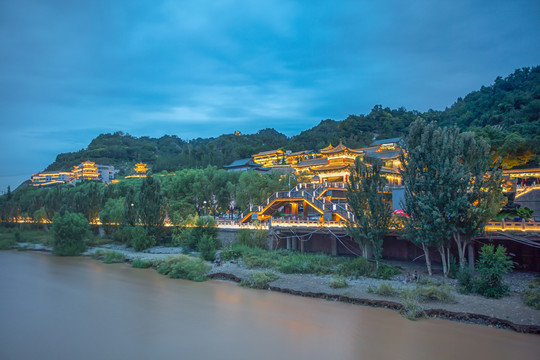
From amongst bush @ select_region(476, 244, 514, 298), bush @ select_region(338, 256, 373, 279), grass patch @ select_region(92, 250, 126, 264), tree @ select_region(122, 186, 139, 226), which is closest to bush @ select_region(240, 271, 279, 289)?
bush @ select_region(338, 256, 373, 279)

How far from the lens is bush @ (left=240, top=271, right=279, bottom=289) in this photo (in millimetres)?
18209

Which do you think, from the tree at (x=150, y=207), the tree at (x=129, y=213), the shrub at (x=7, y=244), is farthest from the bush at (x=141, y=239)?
the shrub at (x=7, y=244)

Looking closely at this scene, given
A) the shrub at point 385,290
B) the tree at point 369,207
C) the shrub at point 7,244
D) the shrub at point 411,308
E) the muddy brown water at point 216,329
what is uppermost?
the tree at point 369,207

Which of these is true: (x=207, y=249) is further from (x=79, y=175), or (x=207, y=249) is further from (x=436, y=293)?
(x=79, y=175)

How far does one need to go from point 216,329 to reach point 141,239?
17016 mm

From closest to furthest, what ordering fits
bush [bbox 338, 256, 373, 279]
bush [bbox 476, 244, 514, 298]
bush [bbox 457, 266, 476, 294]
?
bush [bbox 476, 244, 514, 298], bush [bbox 457, 266, 476, 294], bush [bbox 338, 256, 373, 279]

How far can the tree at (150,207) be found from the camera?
28.9 meters

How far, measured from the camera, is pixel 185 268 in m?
21.3

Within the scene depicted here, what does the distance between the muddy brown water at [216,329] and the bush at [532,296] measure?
1914 millimetres

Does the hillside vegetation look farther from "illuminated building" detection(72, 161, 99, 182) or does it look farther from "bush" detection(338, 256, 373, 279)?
"bush" detection(338, 256, 373, 279)

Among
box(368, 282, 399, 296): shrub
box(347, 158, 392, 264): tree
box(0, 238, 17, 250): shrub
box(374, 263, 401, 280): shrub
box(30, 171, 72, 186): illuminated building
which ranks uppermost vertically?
box(30, 171, 72, 186): illuminated building

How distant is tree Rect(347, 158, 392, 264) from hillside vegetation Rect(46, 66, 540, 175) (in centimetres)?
2249

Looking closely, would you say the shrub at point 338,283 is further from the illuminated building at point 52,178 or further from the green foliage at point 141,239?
the illuminated building at point 52,178

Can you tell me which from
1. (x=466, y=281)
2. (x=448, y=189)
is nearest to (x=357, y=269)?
(x=466, y=281)
